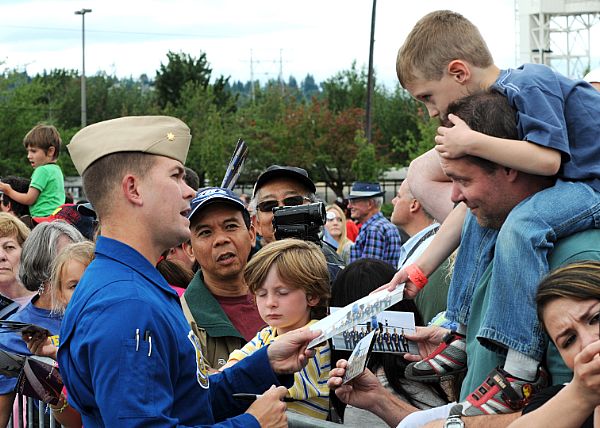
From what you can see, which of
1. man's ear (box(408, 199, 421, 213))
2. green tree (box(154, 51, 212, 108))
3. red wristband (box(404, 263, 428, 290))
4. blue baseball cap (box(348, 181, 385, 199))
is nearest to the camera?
red wristband (box(404, 263, 428, 290))

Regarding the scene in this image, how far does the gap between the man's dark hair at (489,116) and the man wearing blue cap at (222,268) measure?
2198mm

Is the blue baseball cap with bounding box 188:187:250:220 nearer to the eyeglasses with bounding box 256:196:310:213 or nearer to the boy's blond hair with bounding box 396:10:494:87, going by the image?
the eyeglasses with bounding box 256:196:310:213

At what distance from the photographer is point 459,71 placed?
12.2 ft

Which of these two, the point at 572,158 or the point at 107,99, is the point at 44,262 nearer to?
the point at 572,158

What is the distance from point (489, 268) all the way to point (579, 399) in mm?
847

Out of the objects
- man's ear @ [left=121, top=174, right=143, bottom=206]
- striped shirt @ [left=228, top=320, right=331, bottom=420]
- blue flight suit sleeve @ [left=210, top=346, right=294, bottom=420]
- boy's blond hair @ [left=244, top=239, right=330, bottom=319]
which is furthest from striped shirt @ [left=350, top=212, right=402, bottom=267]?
man's ear @ [left=121, top=174, right=143, bottom=206]

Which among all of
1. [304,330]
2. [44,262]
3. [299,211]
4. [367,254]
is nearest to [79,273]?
[44,262]

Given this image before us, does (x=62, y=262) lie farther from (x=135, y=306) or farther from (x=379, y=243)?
(x=379, y=243)

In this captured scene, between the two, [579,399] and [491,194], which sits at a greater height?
[491,194]

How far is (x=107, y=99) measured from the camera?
211ft

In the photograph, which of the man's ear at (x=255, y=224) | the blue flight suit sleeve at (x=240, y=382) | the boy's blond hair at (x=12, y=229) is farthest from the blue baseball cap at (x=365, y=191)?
the blue flight suit sleeve at (x=240, y=382)

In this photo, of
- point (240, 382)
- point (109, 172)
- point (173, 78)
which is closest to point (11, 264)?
point (240, 382)

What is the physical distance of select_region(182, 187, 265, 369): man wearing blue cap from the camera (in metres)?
5.06

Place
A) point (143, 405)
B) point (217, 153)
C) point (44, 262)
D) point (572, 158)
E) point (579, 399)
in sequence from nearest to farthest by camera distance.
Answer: point (579, 399), point (143, 405), point (572, 158), point (44, 262), point (217, 153)
